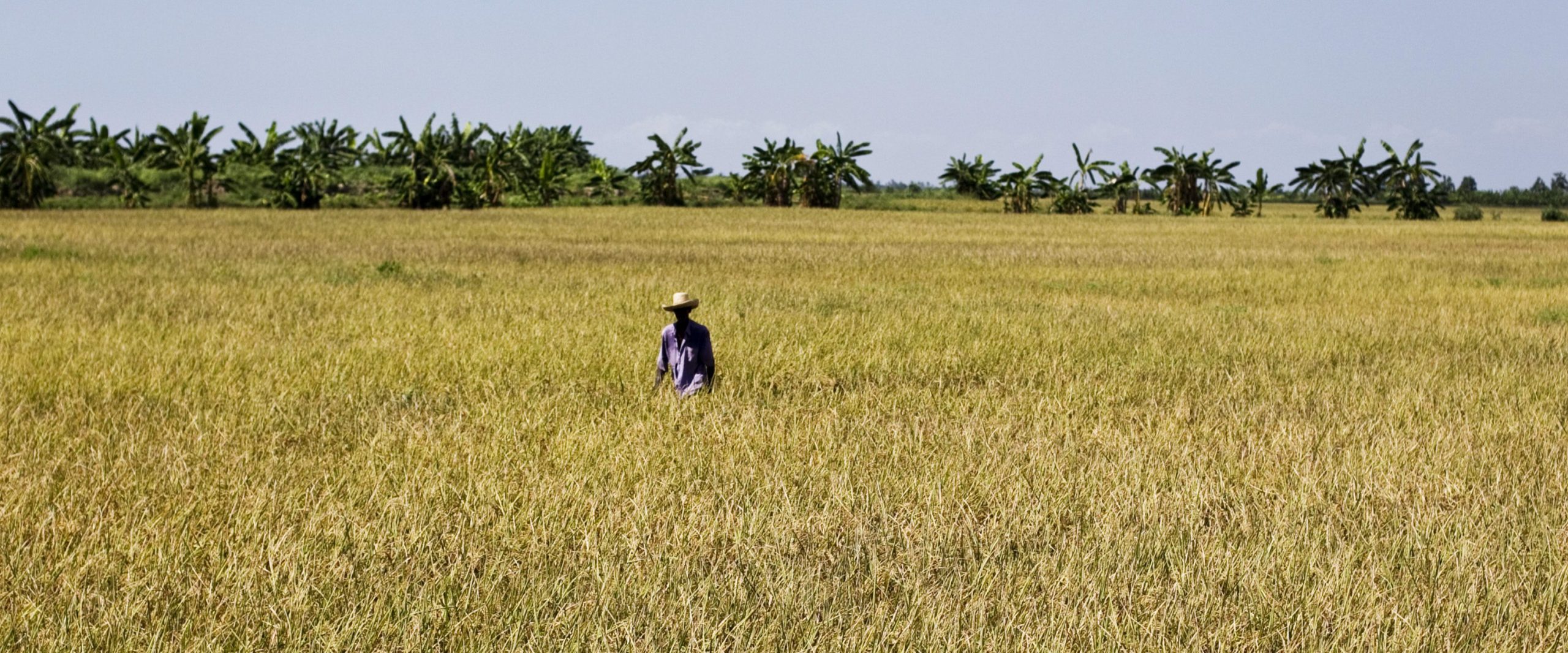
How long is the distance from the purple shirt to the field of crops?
0.26 metres

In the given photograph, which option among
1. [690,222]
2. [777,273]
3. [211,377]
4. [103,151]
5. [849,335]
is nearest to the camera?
[211,377]

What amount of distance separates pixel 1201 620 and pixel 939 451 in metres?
2.33

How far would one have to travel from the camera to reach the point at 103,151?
57500 mm

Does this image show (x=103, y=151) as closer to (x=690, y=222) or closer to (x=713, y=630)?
(x=690, y=222)

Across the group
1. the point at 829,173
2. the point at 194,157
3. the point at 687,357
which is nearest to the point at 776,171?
the point at 829,173

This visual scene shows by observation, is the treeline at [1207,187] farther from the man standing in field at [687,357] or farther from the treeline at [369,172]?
the man standing in field at [687,357]

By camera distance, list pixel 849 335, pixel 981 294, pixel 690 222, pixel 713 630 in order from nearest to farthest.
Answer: pixel 713 630, pixel 849 335, pixel 981 294, pixel 690 222

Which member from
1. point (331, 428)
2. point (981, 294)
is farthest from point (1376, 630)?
point (981, 294)

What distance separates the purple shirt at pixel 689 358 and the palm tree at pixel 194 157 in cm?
4960

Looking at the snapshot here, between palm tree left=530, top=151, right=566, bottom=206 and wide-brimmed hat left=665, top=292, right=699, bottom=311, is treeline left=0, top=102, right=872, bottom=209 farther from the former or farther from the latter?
wide-brimmed hat left=665, top=292, right=699, bottom=311

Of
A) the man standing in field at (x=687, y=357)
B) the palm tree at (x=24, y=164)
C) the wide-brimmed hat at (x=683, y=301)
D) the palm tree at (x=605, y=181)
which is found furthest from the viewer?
the palm tree at (x=605, y=181)

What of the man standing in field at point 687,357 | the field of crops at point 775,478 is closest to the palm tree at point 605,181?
the field of crops at point 775,478

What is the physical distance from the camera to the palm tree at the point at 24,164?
1847 inches

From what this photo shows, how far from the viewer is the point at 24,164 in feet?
154
